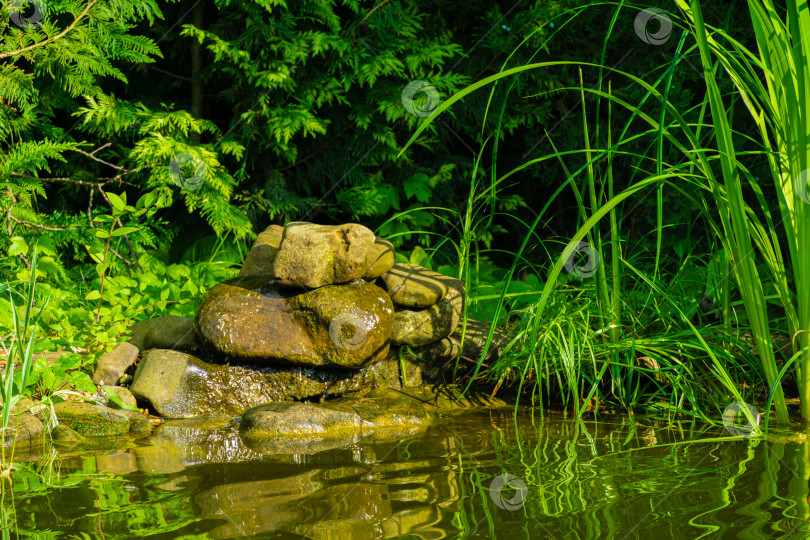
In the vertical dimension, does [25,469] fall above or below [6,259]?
below

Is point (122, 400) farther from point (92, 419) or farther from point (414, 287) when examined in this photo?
point (414, 287)

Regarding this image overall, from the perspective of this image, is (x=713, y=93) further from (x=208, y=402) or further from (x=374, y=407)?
(x=208, y=402)

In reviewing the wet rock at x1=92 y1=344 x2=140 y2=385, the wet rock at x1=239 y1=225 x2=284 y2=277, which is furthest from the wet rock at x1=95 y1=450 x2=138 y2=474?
the wet rock at x1=239 y1=225 x2=284 y2=277

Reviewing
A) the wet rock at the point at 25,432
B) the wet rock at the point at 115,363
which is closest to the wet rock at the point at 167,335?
the wet rock at the point at 115,363

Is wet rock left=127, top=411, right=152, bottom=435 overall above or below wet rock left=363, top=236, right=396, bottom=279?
below

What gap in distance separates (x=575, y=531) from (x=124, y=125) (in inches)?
170

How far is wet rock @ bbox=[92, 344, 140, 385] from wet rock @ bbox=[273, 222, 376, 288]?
3.06 ft

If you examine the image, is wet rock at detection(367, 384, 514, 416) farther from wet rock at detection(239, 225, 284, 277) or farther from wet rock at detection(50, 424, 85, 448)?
wet rock at detection(50, 424, 85, 448)

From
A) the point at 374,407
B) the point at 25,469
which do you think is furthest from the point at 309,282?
the point at 25,469

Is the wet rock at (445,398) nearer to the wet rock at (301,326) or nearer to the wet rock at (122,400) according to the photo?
the wet rock at (301,326)

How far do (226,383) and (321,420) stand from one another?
0.81m

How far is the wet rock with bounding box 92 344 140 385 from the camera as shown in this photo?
3.64 metres

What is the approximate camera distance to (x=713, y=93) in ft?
8.34

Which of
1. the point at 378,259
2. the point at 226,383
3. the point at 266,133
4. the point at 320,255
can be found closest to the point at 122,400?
the point at 226,383
